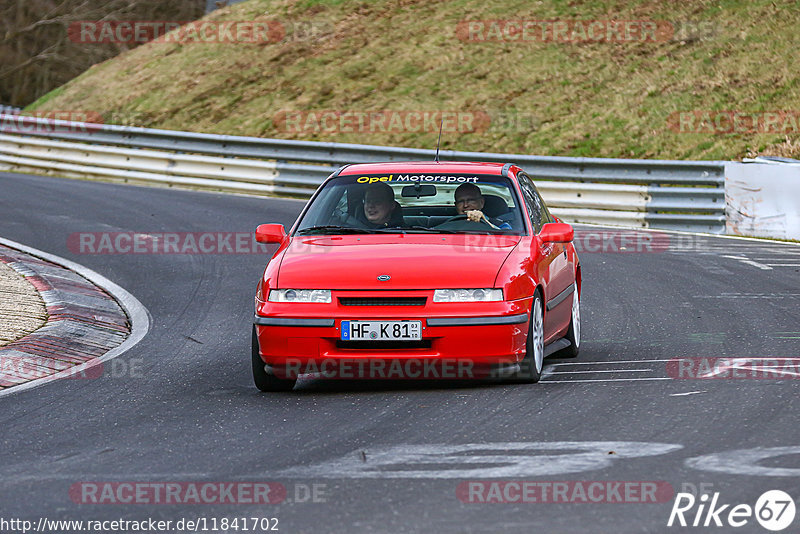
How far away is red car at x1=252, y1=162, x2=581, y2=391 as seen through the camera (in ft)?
25.7

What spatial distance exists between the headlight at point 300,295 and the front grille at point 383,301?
0.11 metres

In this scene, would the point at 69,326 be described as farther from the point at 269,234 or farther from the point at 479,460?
the point at 479,460

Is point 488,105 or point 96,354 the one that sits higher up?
point 488,105

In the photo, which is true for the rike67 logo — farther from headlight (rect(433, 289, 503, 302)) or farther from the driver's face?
the driver's face

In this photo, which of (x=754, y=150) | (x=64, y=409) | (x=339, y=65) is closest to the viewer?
(x=64, y=409)

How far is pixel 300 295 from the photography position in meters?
8.00

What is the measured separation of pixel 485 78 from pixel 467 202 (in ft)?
68.5

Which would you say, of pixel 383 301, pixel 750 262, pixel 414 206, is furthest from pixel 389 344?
pixel 750 262

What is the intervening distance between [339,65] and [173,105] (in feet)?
14.4

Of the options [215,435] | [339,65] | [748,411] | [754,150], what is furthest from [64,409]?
[339,65]

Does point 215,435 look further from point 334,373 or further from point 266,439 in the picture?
point 334,373

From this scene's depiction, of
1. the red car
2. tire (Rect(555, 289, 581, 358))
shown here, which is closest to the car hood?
the red car

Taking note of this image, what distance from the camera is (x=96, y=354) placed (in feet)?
32.8

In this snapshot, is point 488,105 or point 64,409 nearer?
point 64,409
